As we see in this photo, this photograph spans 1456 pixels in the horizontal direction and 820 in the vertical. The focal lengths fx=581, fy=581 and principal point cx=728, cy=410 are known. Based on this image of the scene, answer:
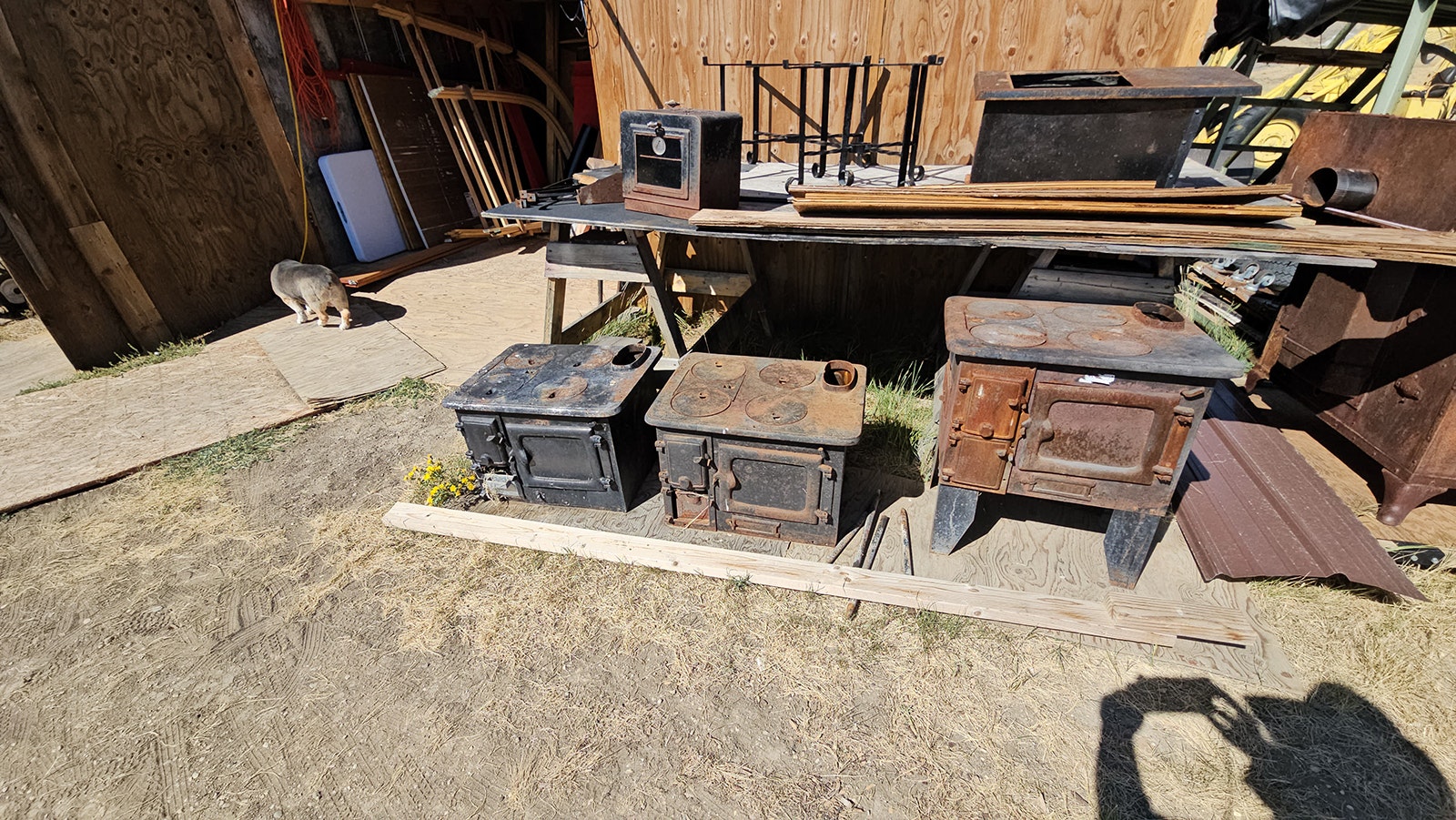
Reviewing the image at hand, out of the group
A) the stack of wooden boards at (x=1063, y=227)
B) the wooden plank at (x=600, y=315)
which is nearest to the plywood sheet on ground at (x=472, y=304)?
the wooden plank at (x=600, y=315)

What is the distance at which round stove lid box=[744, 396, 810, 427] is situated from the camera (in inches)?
121

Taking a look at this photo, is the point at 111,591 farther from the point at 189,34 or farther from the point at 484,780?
the point at 189,34

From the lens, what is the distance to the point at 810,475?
10.3 ft

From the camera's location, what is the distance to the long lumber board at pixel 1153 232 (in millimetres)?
2594

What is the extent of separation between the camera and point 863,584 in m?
3.04

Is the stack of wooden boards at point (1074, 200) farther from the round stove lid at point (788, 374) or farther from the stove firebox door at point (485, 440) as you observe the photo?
the stove firebox door at point (485, 440)

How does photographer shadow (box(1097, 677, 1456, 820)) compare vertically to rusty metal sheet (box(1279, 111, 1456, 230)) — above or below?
below

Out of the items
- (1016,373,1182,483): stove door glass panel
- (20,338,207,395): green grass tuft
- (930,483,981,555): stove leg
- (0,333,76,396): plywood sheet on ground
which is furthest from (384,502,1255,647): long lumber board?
(0,333,76,396): plywood sheet on ground

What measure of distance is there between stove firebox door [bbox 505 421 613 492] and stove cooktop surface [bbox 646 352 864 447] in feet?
1.58

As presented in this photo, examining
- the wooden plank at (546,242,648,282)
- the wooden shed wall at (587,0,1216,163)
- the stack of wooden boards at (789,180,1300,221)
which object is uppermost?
the wooden shed wall at (587,0,1216,163)

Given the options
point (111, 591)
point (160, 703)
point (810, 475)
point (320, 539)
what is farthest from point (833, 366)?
point (111, 591)

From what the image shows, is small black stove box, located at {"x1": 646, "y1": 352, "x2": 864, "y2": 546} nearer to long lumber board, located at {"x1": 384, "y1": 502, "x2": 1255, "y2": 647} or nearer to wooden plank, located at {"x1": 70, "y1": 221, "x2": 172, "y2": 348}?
long lumber board, located at {"x1": 384, "y1": 502, "x2": 1255, "y2": 647}

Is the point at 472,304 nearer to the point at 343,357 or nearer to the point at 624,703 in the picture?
the point at 343,357

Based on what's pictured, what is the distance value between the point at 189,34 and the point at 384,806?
7.73 m
